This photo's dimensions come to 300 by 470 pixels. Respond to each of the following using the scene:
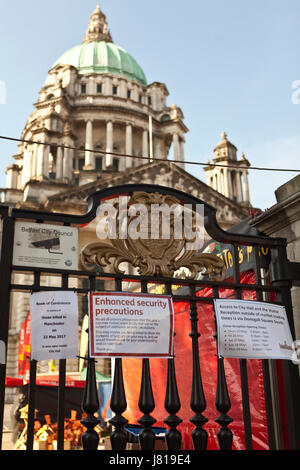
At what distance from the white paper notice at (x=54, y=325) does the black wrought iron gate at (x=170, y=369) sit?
8 cm

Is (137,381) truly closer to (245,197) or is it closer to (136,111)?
(245,197)

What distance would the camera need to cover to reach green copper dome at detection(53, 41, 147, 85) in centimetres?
5600

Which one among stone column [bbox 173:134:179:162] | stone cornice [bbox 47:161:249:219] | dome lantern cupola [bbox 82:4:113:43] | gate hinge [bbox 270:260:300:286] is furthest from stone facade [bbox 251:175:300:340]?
dome lantern cupola [bbox 82:4:113:43]

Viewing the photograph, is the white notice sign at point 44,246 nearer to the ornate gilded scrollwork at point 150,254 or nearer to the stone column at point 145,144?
the ornate gilded scrollwork at point 150,254

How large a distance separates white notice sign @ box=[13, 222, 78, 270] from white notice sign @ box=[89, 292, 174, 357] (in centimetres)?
42

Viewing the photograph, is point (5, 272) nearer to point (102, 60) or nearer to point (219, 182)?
point (219, 182)

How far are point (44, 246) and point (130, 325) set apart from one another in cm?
104

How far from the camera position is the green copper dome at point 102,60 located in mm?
56000

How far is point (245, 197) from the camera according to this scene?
41094 mm

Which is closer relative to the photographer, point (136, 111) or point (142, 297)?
point (142, 297)

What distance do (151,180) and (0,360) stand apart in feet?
96.7

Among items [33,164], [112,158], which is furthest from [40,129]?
[112,158]

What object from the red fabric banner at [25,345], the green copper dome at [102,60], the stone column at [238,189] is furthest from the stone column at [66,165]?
the red fabric banner at [25,345]

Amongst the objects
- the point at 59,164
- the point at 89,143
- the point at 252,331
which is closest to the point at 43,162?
the point at 59,164
